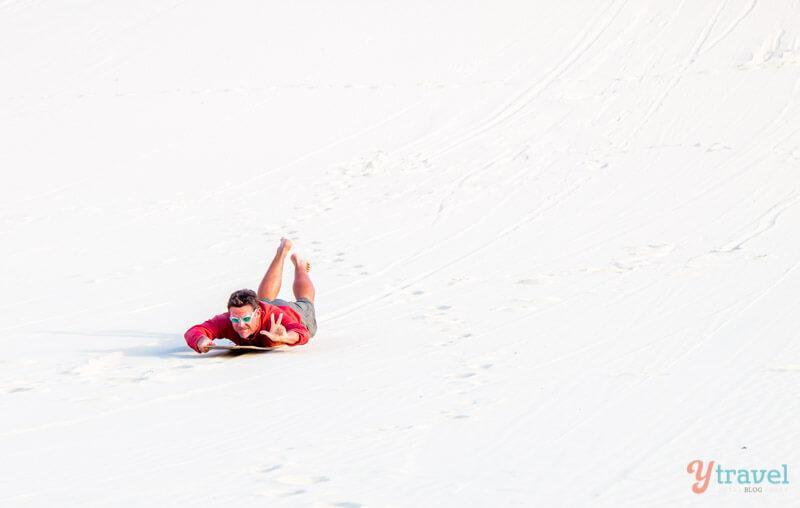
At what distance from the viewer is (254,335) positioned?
7.10 meters

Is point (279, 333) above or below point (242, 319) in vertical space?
below

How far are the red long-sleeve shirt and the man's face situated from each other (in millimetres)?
82

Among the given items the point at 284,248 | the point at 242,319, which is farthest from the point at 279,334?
the point at 284,248

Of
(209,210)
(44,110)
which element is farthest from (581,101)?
(44,110)

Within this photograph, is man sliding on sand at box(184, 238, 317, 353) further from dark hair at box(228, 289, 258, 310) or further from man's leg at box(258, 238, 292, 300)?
man's leg at box(258, 238, 292, 300)

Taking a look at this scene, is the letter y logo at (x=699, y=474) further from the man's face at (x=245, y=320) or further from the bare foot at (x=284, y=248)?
the bare foot at (x=284, y=248)

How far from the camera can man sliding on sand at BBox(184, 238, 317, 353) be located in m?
6.79

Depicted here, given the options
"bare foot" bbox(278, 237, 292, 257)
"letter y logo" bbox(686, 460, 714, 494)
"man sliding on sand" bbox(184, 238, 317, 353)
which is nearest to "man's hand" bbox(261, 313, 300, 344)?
"man sliding on sand" bbox(184, 238, 317, 353)

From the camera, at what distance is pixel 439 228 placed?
1052 cm

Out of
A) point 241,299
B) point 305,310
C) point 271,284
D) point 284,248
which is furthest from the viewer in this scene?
point 284,248

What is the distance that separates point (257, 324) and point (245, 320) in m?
0.14

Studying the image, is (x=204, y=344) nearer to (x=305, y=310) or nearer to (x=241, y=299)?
(x=241, y=299)

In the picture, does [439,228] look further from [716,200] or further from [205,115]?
[205,115]

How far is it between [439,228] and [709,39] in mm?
7394
